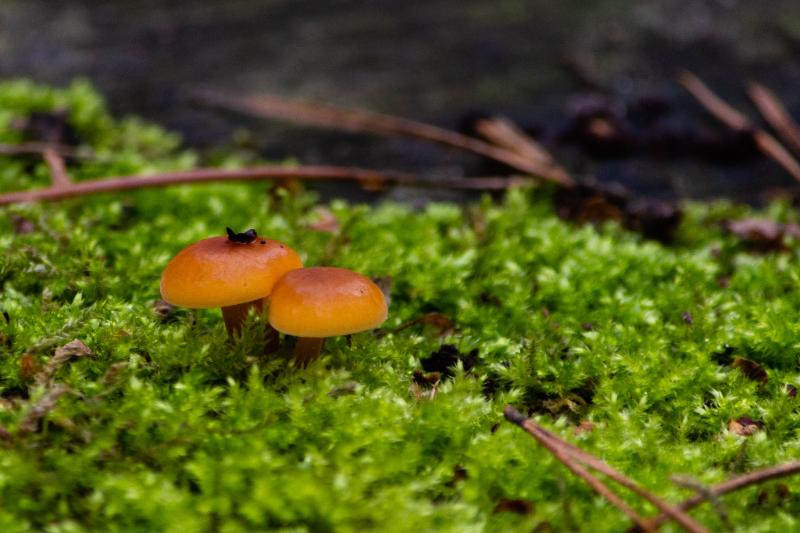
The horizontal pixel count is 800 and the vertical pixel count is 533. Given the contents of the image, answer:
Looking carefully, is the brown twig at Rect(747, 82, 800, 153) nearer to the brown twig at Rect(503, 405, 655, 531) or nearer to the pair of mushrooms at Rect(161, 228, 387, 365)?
the brown twig at Rect(503, 405, 655, 531)

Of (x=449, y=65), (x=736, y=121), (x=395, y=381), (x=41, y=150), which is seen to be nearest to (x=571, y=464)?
(x=395, y=381)

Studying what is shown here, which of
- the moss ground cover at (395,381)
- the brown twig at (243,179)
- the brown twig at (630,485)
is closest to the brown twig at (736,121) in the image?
the moss ground cover at (395,381)

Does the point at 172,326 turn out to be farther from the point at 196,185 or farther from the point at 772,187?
the point at 772,187

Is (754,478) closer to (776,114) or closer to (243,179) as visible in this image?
(243,179)

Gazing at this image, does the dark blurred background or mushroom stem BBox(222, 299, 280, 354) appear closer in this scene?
mushroom stem BBox(222, 299, 280, 354)

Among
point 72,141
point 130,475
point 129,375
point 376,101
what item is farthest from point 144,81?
point 130,475

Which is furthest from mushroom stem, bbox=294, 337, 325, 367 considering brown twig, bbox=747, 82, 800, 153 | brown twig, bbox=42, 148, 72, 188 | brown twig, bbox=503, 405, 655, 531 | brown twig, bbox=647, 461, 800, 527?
brown twig, bbox=747, 82, 800, 153

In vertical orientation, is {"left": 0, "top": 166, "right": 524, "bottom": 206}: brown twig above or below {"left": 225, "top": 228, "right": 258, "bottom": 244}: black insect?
below

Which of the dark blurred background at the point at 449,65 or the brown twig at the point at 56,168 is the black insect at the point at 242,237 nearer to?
the brown twig at the point at 56,168
